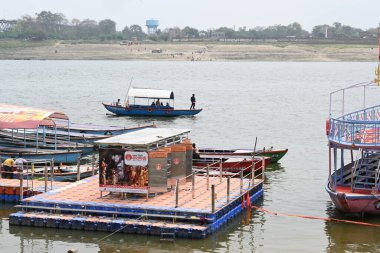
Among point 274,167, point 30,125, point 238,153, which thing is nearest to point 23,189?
point 30,125

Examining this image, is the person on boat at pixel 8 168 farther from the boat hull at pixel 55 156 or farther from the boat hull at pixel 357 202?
the boat hull at pixel 357 202

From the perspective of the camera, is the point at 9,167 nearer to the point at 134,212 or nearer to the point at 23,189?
the point at 23,189

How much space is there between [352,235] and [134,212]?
837 centimetres

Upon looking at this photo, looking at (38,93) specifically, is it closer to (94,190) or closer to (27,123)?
(27,123)

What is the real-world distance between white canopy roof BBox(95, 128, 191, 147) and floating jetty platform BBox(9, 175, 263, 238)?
2.10 meters

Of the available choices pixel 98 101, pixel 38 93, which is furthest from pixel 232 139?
pixel 38 93

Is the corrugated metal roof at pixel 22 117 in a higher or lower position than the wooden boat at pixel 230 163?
higher

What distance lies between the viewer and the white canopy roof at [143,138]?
109ft

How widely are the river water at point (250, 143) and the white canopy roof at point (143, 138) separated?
357 centimetres

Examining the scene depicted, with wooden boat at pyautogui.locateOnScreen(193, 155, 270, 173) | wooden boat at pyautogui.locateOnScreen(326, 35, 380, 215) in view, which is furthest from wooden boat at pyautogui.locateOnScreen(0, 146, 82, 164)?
wooden boat at pyautogui.locateOnScreen(326, 35, 380, 215)

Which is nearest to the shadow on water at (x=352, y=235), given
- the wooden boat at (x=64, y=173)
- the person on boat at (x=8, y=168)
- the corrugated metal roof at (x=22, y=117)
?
the wooden boat at (x=64, y=173)

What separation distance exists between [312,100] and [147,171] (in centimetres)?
7946

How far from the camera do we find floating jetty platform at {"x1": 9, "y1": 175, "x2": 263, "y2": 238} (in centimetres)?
3155

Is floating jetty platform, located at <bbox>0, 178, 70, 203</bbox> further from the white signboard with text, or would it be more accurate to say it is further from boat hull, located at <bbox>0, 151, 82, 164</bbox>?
boat hull, located at <bbox>0, 151, 82, 164</bbox>
